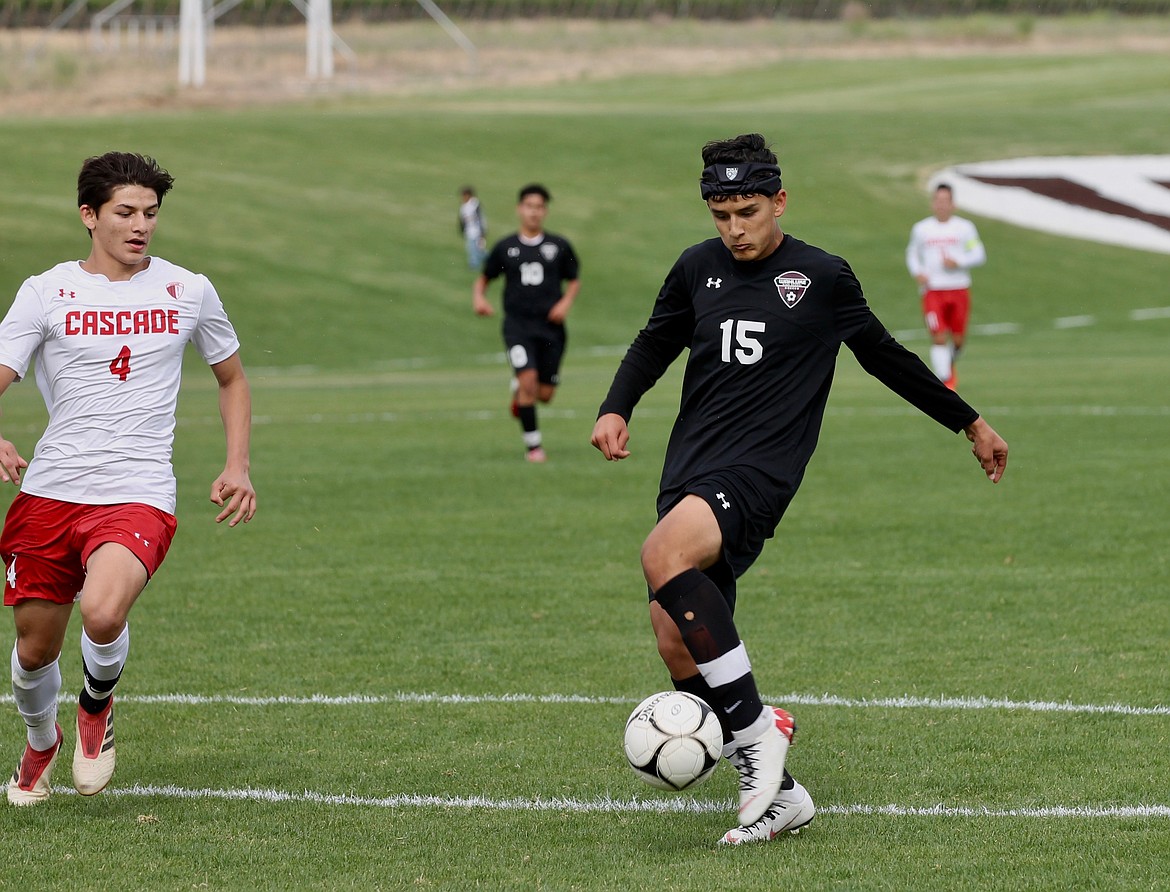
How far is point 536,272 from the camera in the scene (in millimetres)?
16172

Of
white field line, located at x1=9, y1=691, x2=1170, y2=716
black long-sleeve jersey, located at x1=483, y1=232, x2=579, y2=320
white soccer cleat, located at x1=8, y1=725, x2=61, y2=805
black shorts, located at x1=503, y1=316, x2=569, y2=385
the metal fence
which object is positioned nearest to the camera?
white soccer cleat, located at x1=8, y1=725, x2=61, y2=805

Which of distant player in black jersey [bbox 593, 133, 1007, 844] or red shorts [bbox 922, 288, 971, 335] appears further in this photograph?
red shorts [bbox 922, 288, 971, 335]

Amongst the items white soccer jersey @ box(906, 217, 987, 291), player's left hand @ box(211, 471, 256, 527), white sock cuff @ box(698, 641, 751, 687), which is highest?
player's left hand @ box(211, 471, 256, 527)

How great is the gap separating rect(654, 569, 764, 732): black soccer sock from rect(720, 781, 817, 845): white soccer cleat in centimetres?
28

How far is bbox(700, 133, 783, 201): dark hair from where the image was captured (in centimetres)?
555

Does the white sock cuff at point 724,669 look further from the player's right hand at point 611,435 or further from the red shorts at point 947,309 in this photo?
the red shorts at point 947,309

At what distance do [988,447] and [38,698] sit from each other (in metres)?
3.42

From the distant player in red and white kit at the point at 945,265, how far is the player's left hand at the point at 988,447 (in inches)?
638

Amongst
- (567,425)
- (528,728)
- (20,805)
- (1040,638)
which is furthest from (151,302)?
(567,425)

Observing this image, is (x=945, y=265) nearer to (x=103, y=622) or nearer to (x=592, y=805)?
(x=592, y=805)

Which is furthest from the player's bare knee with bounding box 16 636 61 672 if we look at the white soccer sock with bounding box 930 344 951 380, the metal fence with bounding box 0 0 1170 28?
the metal fence with bounding box 0 0 1170 28

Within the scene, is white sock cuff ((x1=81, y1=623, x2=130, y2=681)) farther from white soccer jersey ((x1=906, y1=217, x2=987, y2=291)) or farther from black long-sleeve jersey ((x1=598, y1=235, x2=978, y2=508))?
white soccer jersey ((x1=906, y1=217, x2=987, y2=291))

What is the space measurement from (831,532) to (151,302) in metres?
6.79

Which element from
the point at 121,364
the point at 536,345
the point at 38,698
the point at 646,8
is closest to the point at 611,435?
the point at 121,364
